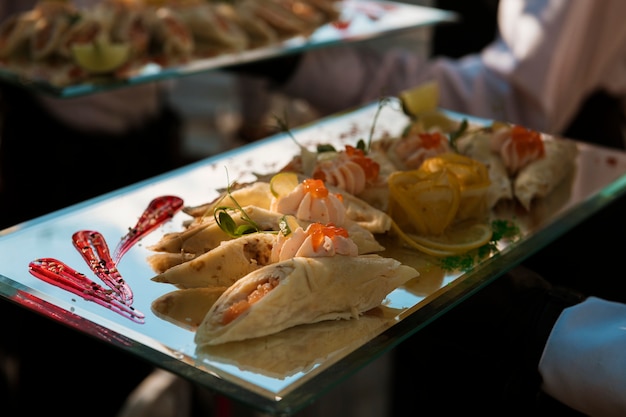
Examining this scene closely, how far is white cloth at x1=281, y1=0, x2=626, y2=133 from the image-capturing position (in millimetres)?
1671

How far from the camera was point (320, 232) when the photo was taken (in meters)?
0.68

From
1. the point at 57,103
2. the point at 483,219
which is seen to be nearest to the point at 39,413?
the point at 57,103

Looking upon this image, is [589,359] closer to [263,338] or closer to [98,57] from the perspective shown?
[263,338]

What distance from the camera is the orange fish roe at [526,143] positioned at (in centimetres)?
101

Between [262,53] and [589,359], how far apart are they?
83cm

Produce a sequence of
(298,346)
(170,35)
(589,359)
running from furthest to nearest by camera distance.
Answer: (170,35), (589,359), (298,346)

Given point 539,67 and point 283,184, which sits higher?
point 283,184

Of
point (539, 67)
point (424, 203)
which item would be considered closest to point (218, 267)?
point (424, 203)

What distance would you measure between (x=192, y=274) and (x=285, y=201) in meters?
0.12

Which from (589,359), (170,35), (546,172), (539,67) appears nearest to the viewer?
(589,359)

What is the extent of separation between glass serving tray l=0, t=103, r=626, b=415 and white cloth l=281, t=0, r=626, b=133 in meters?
0.68

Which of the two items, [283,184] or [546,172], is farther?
[546,172]

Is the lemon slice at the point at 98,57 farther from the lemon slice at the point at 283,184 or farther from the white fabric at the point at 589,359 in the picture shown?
the white fabric at the point at 589,359

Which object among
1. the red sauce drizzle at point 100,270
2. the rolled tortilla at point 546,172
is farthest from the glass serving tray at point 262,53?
the rolled tortilla at point 546,172
